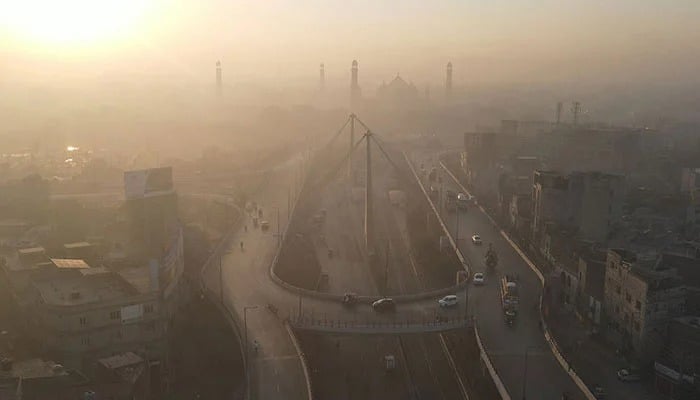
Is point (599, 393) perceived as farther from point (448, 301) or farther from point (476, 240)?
point (476, 240)

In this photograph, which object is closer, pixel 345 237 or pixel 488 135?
pixel 345 237

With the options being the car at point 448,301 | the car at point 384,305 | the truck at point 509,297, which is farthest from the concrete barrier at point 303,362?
the truck at point 509,297

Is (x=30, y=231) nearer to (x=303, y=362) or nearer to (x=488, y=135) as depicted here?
(x=303, y=362)

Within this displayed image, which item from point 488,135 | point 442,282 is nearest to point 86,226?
point 442,282

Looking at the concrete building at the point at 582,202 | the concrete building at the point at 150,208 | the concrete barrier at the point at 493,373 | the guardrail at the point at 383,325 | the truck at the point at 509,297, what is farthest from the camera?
the concrete building at the point at 582,202

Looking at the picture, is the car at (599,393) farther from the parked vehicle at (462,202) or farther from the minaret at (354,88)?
the minaret at (354,88)

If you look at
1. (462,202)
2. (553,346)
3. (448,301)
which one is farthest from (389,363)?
(462,202)

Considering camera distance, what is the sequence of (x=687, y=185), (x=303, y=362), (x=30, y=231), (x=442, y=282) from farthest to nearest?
1. (x=687, y=185)
2. (x=30, y=231)
3. (x=442, y=282)
4. (x=303, y=362)
